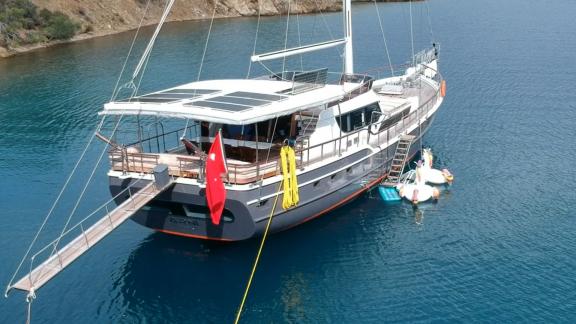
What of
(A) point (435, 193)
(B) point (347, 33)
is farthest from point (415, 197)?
(B) point (347, 33)

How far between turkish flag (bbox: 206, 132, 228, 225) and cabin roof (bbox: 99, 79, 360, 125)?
1.24 meters

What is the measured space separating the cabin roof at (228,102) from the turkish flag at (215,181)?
124cm

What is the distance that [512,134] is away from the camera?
36.4 m

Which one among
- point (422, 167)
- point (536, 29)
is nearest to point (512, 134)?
point (422, 167)

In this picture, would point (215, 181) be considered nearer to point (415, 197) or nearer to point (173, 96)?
point (173, 96)

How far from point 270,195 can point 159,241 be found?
6399 mm

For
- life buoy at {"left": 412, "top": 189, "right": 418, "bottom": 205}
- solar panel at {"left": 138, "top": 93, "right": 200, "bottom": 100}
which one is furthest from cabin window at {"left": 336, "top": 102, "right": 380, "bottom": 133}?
solar panel at {"left": 138, "top": 93, "right": 200, "bottom": 100}

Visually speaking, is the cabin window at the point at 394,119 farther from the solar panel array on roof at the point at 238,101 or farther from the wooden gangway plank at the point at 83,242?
the wooden gangway plank at the point at 83,242

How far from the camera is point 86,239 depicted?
19.2 m

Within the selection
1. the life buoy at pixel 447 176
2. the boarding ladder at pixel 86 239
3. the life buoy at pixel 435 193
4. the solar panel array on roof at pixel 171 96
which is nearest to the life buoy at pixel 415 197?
the life buoy at pixel 435 193

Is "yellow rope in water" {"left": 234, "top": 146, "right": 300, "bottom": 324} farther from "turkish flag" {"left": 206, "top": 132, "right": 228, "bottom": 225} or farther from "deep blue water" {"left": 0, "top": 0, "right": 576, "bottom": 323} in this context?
"turkish flag" {"left": 206, "top": 132, "right": 228, "bottom": 225}

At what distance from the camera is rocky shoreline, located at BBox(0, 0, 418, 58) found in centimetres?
8662

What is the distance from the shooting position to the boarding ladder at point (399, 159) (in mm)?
28812

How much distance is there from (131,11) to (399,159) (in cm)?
8030
